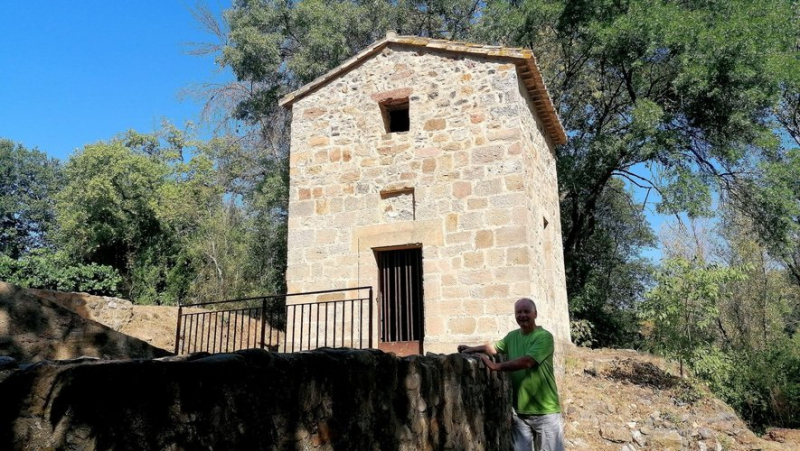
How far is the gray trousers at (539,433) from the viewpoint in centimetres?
412

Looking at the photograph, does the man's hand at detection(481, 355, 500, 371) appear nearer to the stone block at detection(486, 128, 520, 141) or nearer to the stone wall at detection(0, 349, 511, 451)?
the stone wall at detection(0, 349, 511, 451)

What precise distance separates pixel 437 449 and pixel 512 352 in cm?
118

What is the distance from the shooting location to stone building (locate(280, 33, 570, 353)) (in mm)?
8383

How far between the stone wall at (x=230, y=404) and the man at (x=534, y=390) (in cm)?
97

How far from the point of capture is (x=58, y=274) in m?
17.2

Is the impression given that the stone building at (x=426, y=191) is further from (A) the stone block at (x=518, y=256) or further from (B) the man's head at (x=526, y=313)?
(B) the man's head at (x=526, y=313)

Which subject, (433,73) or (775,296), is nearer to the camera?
(433,73)

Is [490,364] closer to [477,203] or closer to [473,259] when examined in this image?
[473,259]

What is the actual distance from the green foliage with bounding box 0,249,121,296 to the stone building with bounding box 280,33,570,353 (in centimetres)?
1167

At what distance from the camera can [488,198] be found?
858 cm

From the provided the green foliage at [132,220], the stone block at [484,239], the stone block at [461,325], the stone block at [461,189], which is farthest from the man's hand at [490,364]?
the green foliage at [132,220]

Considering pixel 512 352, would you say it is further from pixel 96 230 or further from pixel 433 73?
pixel 96 230

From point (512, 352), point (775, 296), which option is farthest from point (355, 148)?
point (775, 296)

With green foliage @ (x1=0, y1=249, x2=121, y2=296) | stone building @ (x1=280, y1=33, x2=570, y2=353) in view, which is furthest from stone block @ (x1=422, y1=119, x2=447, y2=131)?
green foliage @ (x1=0, y1=249, x2=121, y2=296)
